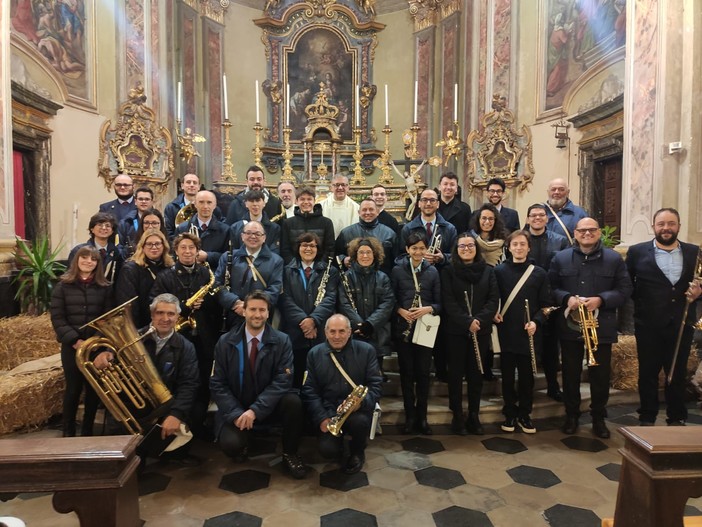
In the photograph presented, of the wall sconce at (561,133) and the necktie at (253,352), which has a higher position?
the wall sconce at (561,133)

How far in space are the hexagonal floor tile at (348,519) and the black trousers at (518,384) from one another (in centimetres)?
179

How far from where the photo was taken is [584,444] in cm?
387

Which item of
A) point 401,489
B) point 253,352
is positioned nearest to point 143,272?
point 253,352

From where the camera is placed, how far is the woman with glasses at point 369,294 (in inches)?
156

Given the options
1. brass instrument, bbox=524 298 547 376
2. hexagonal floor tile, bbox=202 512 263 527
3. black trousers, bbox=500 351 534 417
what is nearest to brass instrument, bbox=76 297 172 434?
hexagonal floor tile, bbox=202 512 263 527

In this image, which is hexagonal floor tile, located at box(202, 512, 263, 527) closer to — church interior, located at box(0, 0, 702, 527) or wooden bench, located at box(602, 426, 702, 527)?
church interior, located at box(0, 0, 702, 527)

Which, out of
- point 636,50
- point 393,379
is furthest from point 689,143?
point 393,379

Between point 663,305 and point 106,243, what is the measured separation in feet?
15.3

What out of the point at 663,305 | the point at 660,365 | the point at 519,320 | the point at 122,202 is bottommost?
the point at 660,365

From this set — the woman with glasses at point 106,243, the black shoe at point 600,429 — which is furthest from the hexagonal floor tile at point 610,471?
the woman with glasses at point 106,243

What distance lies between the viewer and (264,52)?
12.2 m

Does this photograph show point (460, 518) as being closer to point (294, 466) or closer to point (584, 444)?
point (294, 466)

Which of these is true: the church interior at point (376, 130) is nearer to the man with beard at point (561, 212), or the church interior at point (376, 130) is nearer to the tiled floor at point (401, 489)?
the tiled floor at point (401, 489)

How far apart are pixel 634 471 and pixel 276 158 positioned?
1103cm
